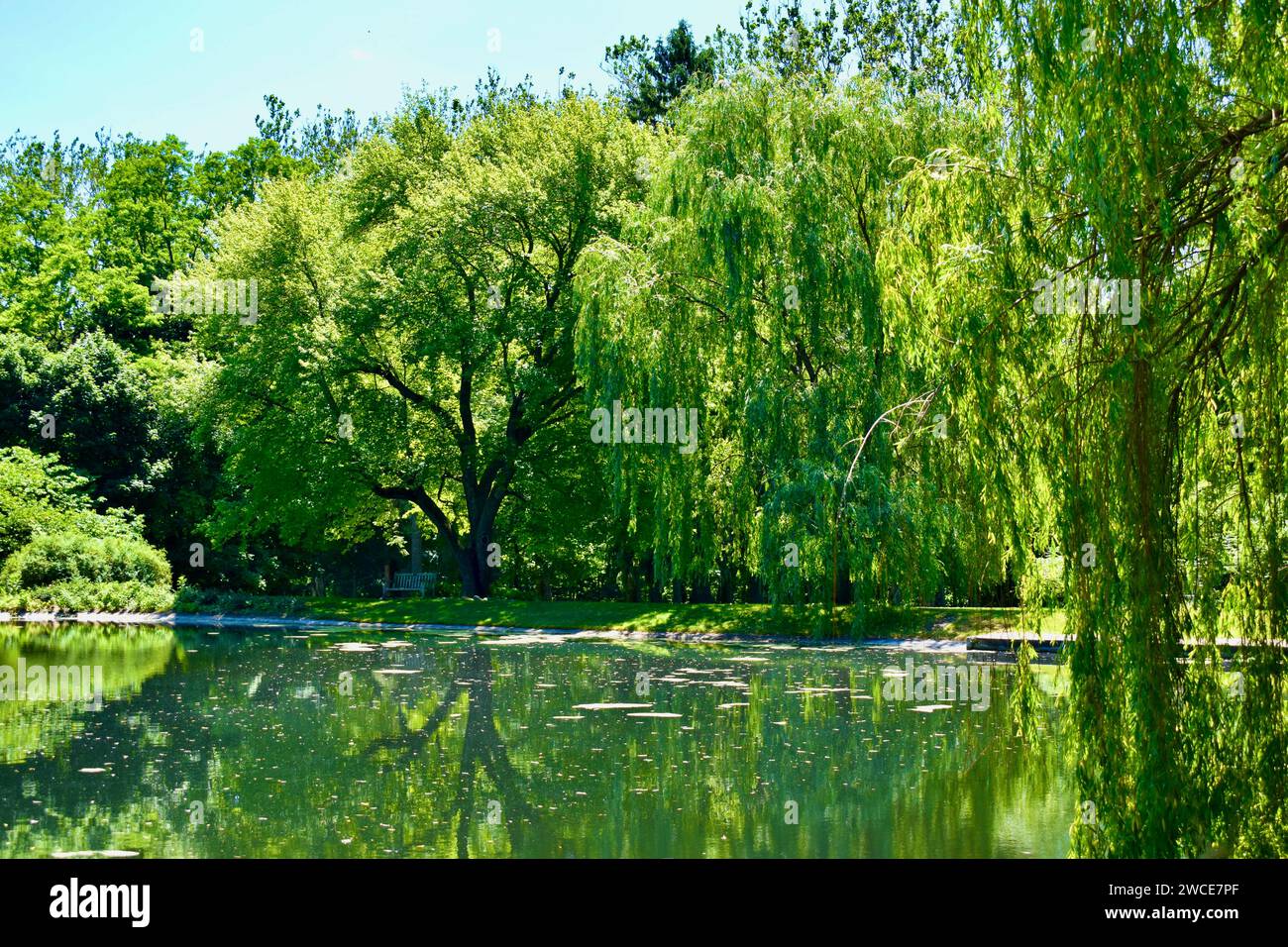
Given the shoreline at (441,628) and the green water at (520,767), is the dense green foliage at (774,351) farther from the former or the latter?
the green water at (520,767)

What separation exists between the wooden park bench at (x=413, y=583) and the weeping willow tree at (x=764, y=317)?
53.5ft

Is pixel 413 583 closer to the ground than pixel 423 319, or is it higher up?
closer to the ground

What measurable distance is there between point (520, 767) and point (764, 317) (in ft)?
42.8

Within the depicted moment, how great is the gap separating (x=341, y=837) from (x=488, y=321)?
2311 cm

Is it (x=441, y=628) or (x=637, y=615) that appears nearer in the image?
(x=637, y=615)

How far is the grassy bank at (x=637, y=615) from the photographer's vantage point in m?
23.2

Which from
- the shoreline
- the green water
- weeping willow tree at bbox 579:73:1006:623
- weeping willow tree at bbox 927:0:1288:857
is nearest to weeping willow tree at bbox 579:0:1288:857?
weeping willow tree at bbox 927:0:1288:857

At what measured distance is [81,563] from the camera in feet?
101

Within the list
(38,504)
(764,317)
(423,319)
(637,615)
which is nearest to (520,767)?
(764,317)

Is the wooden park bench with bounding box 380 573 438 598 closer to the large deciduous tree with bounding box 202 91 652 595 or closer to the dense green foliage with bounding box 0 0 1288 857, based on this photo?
the dense green foliage with bounding box 0 0 1288 857

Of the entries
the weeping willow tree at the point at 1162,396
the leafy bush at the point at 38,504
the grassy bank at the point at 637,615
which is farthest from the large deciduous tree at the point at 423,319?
the weeping willow tree at the point at 1162,396

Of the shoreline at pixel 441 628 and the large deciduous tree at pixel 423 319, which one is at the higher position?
the large deciduous tree at pixel 423 319

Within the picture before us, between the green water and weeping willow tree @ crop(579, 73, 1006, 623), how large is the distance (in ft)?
13.6
